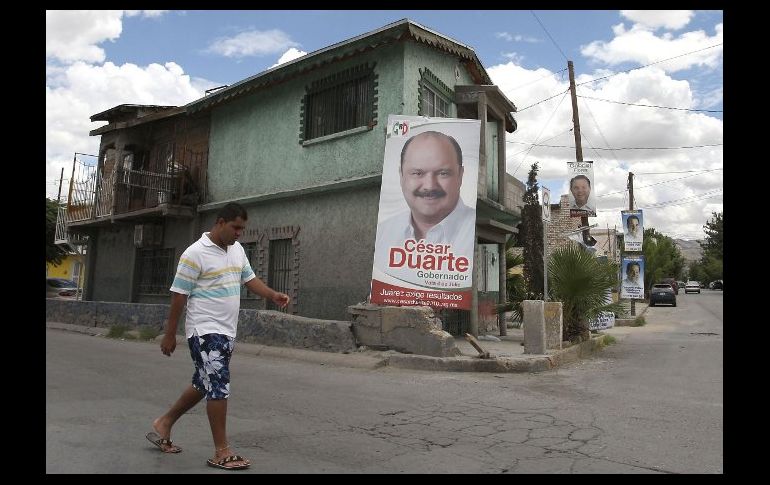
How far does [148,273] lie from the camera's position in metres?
17.1

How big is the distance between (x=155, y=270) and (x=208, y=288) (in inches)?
562

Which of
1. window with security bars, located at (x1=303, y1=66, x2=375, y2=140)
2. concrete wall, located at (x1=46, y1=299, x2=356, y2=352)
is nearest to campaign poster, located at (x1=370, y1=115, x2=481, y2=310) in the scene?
concrete wall, located at (x1=46, y1=299, x2=356, y2=352)

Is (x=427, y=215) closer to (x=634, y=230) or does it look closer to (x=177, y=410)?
(x=177, y=410)

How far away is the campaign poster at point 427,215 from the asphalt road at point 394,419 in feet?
4.93

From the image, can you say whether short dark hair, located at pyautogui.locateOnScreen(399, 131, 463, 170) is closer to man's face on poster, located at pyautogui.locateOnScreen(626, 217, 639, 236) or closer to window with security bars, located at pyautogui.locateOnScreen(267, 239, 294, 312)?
window with security bars, located at pyautogui.locateOnScreen(267, 239, 294, 312)

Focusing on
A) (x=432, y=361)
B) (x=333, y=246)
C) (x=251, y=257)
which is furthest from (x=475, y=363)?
(x=251, y=257)

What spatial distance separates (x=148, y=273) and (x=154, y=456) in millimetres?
14526

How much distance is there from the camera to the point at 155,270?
16844 millimetres

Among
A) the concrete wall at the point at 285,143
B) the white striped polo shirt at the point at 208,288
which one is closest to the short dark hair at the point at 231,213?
the white striped polo shirt at the point at 208,288

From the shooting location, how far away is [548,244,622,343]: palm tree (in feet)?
36.0
